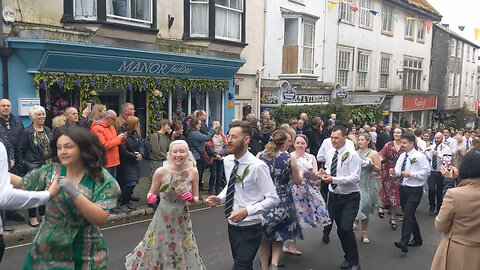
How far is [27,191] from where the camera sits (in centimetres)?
345

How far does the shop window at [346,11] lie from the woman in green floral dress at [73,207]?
21.9 m

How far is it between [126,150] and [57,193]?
223 inches

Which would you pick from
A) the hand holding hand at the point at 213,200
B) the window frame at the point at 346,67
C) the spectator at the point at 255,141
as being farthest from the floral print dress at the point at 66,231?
the window frame at the point at 346,67

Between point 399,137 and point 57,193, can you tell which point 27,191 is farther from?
point 399,137

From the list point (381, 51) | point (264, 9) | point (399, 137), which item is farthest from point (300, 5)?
point (399, 137)

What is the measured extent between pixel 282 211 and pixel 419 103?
28.9 metres

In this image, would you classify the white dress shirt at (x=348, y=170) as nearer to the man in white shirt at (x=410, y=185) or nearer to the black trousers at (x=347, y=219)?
the black trousers at (x=347, y=219)

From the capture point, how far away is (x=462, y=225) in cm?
426

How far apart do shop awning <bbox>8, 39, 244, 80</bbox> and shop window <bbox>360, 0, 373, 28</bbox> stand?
12.4 metres

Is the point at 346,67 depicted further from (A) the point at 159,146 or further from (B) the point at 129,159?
(B) the point at 129,159

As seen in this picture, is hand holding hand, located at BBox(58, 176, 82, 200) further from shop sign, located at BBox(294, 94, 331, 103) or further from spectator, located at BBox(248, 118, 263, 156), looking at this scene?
shop sign, located at BBox(294, 94, 331, 103)

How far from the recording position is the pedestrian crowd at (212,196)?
3521 mm

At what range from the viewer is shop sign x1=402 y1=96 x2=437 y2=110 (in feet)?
98.9

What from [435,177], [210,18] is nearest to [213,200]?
[435,177]
